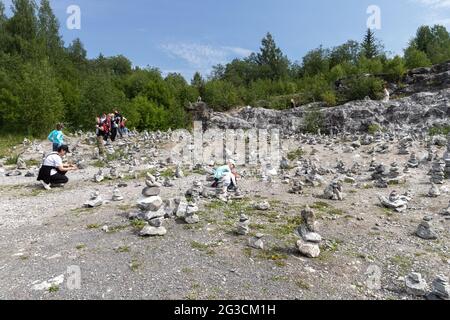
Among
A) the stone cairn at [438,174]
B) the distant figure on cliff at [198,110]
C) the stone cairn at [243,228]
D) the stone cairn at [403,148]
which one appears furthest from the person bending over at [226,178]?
the distant figure on cliff at [198,110]

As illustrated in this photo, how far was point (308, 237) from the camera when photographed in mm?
6906

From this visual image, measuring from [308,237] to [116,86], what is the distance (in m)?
53.2

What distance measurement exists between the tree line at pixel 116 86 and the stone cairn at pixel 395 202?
1053 inches

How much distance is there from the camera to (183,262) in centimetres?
620

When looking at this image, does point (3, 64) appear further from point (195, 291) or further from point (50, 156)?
point (195, 291)

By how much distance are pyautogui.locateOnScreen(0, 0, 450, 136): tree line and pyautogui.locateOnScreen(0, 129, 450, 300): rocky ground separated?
19287mm

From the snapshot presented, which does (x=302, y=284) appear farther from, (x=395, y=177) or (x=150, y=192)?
(x=395, y=177)

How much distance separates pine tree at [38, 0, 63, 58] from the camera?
4966 cm

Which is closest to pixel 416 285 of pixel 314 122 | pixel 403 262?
pixel 403 262

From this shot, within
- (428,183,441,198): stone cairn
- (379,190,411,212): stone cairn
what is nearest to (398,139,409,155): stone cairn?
(428,183,441,198): stone cairn

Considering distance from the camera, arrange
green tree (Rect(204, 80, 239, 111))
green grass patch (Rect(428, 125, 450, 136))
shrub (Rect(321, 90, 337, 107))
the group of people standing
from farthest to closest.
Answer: green tree (Rect(204, 80, 239, 111)) → shrub (Rect(321, 90, 337, 107)) → the group of people standing → green grass patch (Rect(428, 125, 450, 136))

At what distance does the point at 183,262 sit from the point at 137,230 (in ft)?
6.27

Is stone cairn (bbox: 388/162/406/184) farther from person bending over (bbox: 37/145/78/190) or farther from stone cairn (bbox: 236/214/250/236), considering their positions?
person bending over (bbox: 37/145/78/190)
